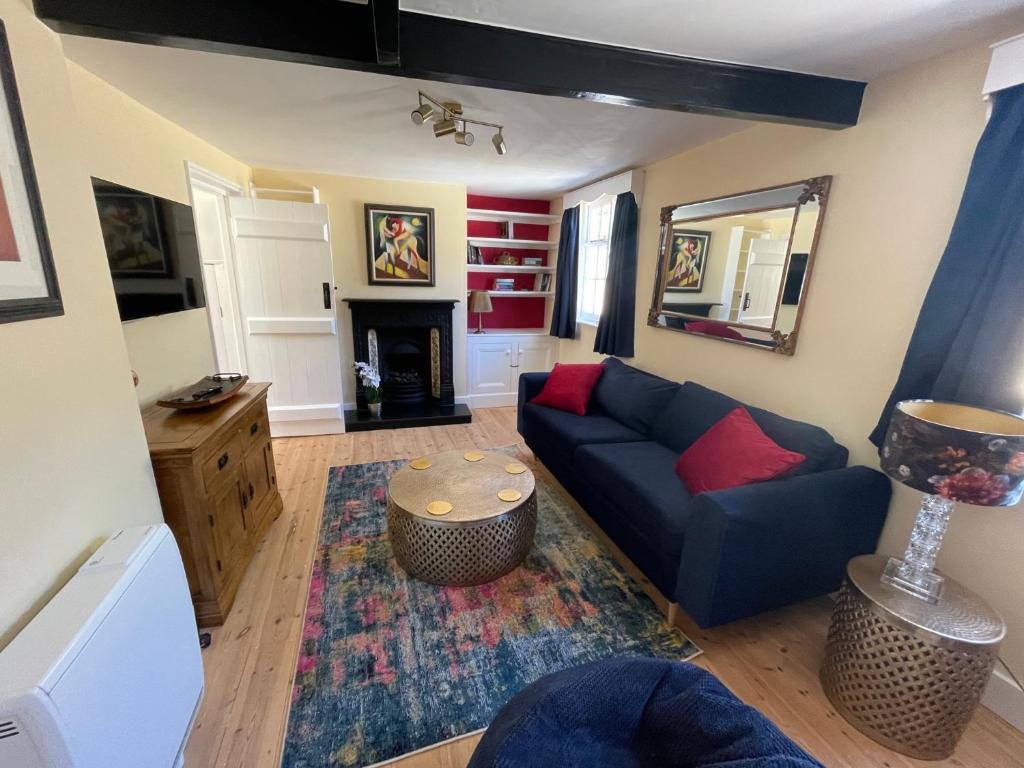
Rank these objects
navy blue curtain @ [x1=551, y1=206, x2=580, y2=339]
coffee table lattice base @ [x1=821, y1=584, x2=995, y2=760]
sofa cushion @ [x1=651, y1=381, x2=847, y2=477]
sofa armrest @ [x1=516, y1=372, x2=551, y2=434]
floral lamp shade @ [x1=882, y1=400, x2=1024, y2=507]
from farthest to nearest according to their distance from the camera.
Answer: navy blue curtain @ [x1=551, y1=206, x2=580, y2=339] → sofa armrest @ [x1=516, y1=372, x2=551, y2=434] → sofa cushion @ [x1=651, y1=381, x2=847, y2=477] → coffee table lattice base @ [x1=821, y1=584, x2=995, y2=760] → floral lamp shade @ [x1=882, y1=400, x2=1024, y2=507]

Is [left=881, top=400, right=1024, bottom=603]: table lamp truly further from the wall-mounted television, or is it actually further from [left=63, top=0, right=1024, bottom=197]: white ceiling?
the wall-mounted television

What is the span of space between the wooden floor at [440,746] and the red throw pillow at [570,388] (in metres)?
1.62

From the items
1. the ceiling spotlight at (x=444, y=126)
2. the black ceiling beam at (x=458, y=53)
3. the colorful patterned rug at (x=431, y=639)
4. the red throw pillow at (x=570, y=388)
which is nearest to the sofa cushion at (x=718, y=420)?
the red throw pillow at (x=570, y=388)

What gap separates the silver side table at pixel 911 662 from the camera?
4.16 feet

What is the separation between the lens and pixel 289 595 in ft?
6.50

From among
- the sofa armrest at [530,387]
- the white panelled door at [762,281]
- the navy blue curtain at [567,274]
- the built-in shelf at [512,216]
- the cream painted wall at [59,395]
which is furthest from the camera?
the built-in shelf at [512,216]

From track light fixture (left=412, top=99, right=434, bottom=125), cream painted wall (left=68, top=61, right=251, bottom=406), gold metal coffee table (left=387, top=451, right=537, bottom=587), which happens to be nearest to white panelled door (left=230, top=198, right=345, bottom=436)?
cream painted wall (left=68, top=61, right=251, bottom=406)

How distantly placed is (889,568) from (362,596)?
212 centimetres

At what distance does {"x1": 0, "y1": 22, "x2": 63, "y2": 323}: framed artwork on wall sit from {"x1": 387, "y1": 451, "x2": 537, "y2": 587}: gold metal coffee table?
1.39m

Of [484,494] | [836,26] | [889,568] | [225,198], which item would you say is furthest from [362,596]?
[225,198]

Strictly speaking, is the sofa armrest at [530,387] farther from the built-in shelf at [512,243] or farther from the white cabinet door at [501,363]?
the built-in shelf at [512,243]

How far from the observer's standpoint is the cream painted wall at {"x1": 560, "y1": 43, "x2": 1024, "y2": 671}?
1.53 meters

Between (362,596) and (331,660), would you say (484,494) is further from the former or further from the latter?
(331,660)

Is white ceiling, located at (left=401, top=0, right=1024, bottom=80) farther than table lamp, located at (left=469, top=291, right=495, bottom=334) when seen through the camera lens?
No
